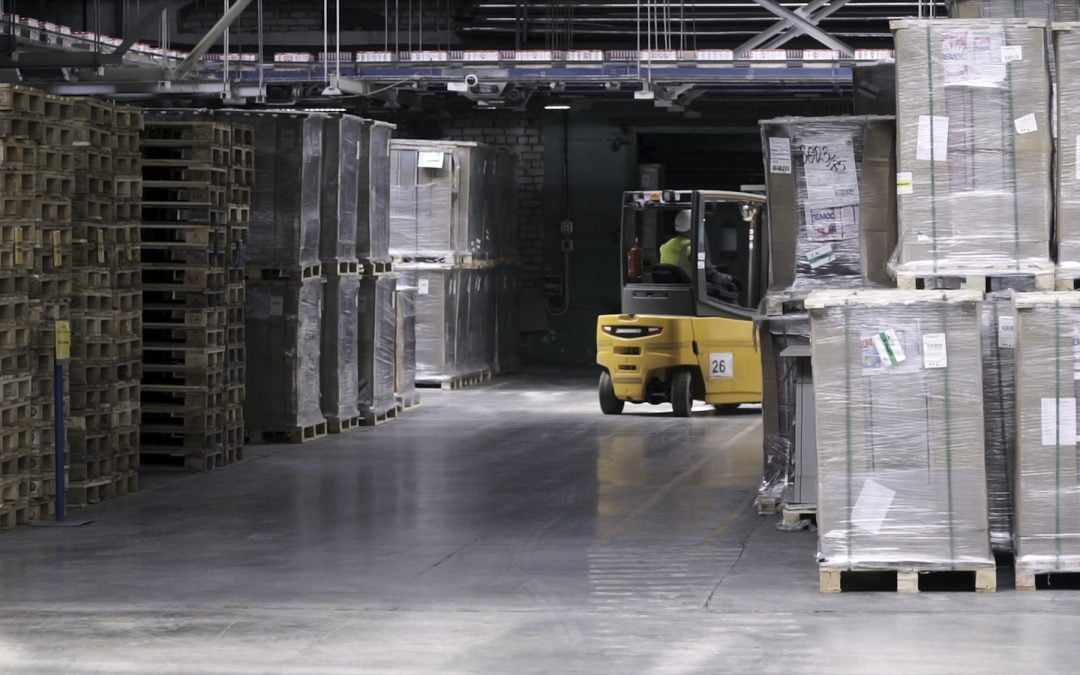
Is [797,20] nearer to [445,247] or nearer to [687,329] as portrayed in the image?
[687,329]

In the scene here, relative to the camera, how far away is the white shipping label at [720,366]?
56.7ft

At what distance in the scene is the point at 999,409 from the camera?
838cm

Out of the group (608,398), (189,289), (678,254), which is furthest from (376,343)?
(189,289)

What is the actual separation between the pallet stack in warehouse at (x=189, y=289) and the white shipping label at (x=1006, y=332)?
6754 millimetres

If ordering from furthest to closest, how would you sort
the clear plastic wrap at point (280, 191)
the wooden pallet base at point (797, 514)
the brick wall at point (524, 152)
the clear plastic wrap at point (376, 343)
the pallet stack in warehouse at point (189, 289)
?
the brick wall at point (524, 152)
the clear plastic wrap at point (376, 343)
the clear plastic wrap at point (280, 191)
the pallet stack in warehouse at point (189, 289)
the wooden pallet base at point (797, 514)

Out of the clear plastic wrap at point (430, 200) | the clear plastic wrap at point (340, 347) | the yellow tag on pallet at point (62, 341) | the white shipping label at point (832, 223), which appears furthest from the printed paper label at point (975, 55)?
the clear plastic wrap at point (430, 200)

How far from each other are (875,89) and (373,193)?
662 centimetres

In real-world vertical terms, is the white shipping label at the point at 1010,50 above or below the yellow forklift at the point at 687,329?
above

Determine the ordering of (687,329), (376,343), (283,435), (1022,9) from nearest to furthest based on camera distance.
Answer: (1022,9)
(283,435)
(376,343)
(687,329)

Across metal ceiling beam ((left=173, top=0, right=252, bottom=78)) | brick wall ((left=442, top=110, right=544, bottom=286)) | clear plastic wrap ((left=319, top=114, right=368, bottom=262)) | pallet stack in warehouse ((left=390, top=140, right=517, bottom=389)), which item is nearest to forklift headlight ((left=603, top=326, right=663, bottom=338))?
clear plastic wrap ((left=319, top=114, right=368, bottom=262))

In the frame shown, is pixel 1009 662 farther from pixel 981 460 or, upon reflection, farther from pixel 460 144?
pixel 460 144

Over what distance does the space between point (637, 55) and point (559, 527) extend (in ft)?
28.7

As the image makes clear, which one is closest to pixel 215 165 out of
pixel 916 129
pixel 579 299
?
pixel 916 129

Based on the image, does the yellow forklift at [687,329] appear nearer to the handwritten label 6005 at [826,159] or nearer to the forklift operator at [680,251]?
the forklift operator at [680,251]
